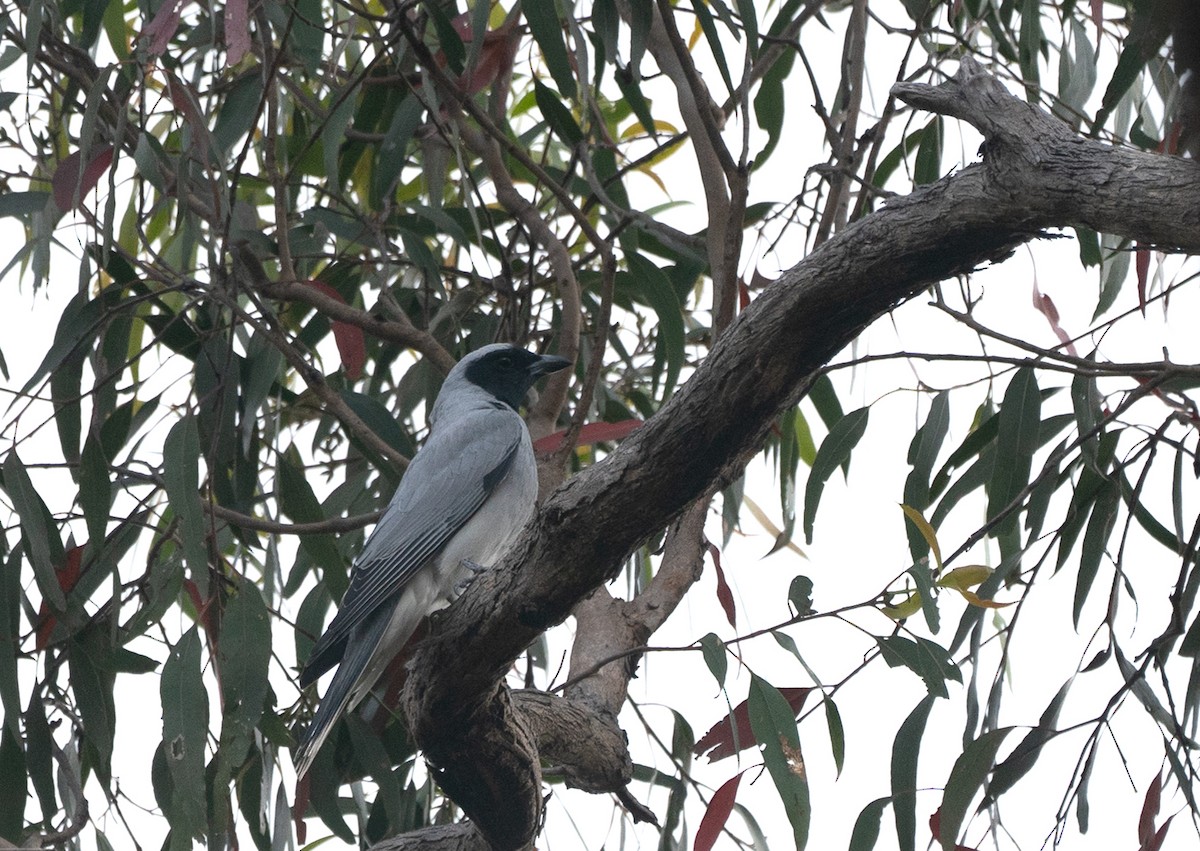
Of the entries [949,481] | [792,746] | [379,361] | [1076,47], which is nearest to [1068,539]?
[949,481]

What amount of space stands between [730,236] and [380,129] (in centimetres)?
128

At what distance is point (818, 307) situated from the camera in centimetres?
207

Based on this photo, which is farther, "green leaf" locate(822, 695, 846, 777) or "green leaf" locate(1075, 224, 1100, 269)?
"green leaf" locate(1075, 224, 1100, 269)

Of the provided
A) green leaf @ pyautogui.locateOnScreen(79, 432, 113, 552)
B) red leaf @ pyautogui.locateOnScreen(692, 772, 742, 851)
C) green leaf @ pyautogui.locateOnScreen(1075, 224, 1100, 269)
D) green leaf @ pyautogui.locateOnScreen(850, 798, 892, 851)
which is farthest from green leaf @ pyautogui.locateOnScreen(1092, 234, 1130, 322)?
green leaf @ pyautogui.locateOnScreen(79, 432, 113, 552)

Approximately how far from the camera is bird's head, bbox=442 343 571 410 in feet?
12.5

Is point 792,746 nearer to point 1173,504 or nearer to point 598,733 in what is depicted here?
point 598,733

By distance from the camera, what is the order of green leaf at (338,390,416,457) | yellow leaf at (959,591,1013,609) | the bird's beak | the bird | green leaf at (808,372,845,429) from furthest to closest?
green leaf at (808,372,845,429) → the bird's beak → green leaf at (338,390,416,457) → the bird → yellow leaf at (959,591,1013,609)

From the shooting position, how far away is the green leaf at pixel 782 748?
2.61 metres

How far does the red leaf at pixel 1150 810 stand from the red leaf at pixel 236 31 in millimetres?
2249

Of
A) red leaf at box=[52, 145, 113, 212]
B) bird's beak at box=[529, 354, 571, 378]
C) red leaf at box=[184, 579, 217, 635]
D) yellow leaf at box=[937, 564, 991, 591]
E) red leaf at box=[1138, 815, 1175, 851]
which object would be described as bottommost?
red leaf at box=[1138, 815, 1175, 851]

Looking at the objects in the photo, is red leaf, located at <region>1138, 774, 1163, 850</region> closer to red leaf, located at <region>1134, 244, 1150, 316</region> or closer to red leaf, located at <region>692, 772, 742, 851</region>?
red leaf, located at <region>692, 772, 742, 851</region>

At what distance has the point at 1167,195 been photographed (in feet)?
6.03

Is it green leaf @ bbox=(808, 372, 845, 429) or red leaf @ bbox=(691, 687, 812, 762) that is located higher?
green leaf @ bbox=(808, 372, 845, 429)

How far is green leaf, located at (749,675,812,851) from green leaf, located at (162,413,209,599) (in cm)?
115
